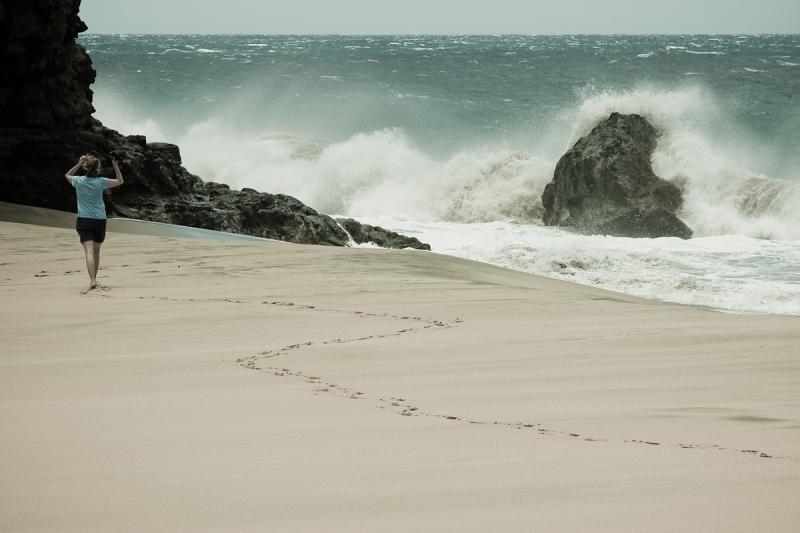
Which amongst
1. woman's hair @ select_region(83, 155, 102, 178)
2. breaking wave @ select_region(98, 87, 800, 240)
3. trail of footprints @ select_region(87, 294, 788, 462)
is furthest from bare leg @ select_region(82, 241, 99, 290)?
breaking wave @ select_region(98, 87, 800, 240)

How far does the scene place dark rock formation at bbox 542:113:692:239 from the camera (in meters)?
18.7

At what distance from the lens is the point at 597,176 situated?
774 inches

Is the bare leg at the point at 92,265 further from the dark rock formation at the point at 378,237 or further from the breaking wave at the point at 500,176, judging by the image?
the breaking wave at the point at 500,176

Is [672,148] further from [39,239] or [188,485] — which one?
[188,485]

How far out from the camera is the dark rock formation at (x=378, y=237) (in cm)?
1367

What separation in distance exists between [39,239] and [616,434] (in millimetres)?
8246

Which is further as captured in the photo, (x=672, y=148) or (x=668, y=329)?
(x=672, y=148)

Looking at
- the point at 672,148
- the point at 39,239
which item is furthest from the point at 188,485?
the point at 672,148

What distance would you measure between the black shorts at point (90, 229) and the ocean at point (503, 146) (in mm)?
6698

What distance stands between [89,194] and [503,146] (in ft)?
84.5

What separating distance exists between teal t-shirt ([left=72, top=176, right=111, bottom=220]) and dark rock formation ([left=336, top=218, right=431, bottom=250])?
6097 millimetres

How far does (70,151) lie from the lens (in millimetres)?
12008

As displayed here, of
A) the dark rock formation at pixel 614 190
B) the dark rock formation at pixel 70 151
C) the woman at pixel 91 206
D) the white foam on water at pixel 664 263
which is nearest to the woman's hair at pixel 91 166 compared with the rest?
the woman at pixel 91 206

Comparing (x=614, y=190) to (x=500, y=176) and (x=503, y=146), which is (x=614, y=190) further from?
(x=503, y=146)
